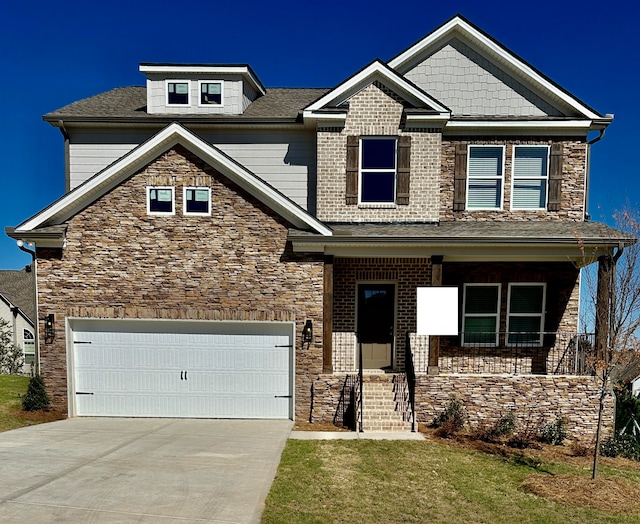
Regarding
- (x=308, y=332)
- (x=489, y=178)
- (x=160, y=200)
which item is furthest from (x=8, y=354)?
(x=489, y=178)

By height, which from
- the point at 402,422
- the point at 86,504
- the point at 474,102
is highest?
the point at 474,102

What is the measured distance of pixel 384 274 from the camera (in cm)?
1192

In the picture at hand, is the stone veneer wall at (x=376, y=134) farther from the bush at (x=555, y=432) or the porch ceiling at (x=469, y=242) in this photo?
the bush at (x=555, y=432)

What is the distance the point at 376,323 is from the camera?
12.2 meters

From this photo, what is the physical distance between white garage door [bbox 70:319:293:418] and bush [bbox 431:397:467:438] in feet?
12.2

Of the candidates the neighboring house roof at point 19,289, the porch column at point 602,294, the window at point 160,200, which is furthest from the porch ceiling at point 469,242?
the neighboring house roof at point 19,289

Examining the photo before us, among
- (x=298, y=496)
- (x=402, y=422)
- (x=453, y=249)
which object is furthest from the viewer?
(x=453, y=249)

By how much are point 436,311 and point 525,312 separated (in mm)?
3259

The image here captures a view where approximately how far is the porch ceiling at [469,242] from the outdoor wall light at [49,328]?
20.6 feet

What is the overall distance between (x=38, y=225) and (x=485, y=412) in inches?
460

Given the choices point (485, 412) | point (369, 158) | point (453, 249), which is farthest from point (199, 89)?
point (485, 412)

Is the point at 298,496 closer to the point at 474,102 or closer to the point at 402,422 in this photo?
the point at 402,422

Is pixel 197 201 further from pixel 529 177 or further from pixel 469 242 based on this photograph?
pixel 529 177

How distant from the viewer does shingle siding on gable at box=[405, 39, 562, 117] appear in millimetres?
12461
